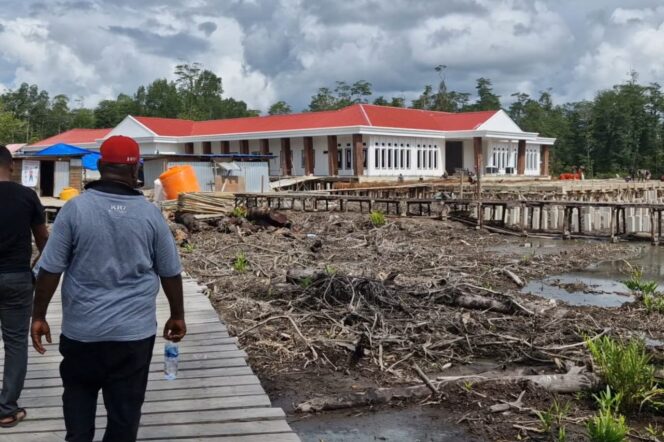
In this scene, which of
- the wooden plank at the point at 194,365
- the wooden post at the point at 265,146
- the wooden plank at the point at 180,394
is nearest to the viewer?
the wooden plank at the point at 180,394

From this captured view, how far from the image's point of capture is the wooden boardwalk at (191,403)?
4.56 m

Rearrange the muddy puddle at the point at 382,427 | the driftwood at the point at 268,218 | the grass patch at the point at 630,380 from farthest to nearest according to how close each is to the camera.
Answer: the driftwood at the point at 268,218 → the grass patch at the point at 630,380 → the muddy puddle at the point at 382,427

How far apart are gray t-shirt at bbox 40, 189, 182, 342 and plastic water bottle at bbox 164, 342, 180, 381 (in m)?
1.38

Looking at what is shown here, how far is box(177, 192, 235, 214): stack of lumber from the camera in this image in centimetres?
2231

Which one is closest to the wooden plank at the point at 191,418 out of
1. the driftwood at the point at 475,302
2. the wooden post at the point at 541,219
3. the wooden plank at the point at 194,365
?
the wooden plank at the point at 194,365

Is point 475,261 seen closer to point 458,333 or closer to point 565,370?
point 458,333

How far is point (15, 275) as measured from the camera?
4648 millimetres

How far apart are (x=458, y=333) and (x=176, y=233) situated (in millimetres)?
10804

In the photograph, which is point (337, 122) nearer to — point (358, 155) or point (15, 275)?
point (358, 155)

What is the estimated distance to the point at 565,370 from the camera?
783 centimetres

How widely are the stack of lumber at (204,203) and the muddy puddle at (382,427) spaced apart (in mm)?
16381

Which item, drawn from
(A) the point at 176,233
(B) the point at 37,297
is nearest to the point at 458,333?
(B) the point at 37,297

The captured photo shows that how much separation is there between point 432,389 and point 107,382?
4196mm

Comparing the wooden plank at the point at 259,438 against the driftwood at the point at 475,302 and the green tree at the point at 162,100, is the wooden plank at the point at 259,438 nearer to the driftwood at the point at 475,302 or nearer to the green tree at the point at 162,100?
the driftwood at the point at 475,302
